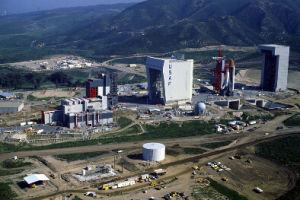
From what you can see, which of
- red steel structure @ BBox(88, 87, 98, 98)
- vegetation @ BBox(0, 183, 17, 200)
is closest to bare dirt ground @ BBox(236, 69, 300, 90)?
red steel structure @ BBox(88, 87, 98, 98)

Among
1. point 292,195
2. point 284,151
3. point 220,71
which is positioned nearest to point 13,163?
point 292,195

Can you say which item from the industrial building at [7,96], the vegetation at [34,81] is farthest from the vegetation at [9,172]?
the vegetation at [34,81]

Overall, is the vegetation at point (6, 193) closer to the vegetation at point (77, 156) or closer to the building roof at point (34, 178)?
the building roof at point (34, 178)

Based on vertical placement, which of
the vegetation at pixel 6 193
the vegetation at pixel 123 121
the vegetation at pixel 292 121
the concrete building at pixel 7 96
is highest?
the concrete building at pixel 7 96

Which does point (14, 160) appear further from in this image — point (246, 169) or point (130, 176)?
point (246, 169)

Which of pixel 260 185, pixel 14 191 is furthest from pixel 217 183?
pixel 14 191

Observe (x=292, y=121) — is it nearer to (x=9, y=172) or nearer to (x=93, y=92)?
(x=93, y=92)
